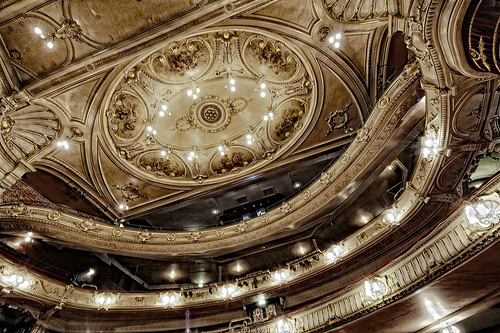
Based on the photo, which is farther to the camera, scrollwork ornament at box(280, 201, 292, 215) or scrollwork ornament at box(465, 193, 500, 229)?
scrollwork ornament at box(280, 201, 292, 215)

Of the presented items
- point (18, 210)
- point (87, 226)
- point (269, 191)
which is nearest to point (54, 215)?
point (18, 210)

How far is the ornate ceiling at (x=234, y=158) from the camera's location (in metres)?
6.74

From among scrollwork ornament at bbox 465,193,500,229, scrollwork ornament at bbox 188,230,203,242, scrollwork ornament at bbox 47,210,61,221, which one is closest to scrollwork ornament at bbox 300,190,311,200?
scrollwork ornament at bbox 188,230,203,242

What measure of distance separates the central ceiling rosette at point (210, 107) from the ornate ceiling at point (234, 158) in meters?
0.09

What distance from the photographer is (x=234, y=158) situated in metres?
15.6

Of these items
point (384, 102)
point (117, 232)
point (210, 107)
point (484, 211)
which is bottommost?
point (484, 211)

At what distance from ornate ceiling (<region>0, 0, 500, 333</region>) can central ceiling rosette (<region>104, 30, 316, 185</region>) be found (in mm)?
89

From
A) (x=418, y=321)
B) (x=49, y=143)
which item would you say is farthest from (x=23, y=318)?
(x=418, y=321)

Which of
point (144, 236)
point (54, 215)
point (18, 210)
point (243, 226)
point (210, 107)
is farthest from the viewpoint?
point (210, 107)

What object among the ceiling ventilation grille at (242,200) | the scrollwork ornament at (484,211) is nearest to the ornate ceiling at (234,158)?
the scrollwork ornament at (484,211)

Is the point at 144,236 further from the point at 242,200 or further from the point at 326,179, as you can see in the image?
the point at 326,179

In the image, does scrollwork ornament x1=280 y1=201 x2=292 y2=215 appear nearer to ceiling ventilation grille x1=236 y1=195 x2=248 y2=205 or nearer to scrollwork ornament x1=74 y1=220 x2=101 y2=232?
ceiling ventilation grille x1=236 y1=195 x2=248 y2=205

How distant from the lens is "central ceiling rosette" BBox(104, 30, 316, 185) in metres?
11.9

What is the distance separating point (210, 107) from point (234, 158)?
3389 millimetres
